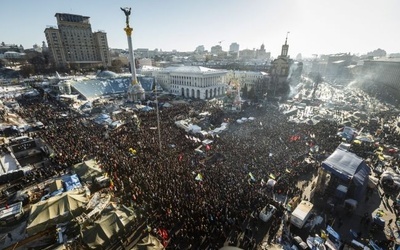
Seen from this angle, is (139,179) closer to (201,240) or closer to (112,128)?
(201,240)

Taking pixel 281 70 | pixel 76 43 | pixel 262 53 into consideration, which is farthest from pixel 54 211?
pixel 262 53

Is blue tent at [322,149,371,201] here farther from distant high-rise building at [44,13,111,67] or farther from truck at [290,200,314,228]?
distant high-rise building at [44,13,111,67]

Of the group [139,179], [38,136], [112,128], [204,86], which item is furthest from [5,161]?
[204,86]

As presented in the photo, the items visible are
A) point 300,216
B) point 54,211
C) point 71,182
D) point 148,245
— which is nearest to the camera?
point 148,245

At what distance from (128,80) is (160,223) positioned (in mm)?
56731

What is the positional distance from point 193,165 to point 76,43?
98.3 m

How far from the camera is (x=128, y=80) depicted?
62.6 m

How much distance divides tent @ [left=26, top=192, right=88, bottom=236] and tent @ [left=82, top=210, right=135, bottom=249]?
2152 millimetres

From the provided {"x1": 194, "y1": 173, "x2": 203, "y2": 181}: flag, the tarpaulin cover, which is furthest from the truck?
the tarpaulin cover

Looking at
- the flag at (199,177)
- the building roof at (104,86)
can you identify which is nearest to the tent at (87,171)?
the flag at (199,177)

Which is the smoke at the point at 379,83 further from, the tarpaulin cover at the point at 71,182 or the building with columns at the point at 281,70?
the tarpaulin cover at the point at 71,182

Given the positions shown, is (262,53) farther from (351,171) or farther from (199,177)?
(199,177)

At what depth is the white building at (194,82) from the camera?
56.2m

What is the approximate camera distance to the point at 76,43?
3573 inches
